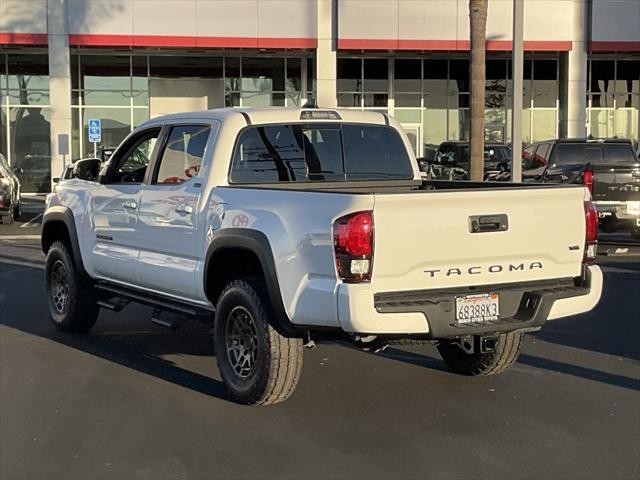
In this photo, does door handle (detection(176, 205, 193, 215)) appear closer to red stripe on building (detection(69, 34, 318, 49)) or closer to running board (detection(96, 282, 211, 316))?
running board (detection(96, 282, 211, 316))

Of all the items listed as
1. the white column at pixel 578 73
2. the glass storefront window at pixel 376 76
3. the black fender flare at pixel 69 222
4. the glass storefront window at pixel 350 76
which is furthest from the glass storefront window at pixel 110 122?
the black fender flare at pixel 69 222

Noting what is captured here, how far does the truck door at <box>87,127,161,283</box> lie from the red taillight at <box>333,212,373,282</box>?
8.33 feet

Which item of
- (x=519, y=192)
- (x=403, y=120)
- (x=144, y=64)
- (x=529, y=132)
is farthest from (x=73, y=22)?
(x=519, y=192)

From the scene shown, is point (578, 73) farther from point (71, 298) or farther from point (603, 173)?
point (71, 298)

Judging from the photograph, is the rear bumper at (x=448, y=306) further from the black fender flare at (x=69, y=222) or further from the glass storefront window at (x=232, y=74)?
the glass storefront window at (x=232, y=74)

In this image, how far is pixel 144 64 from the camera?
30.4 metres

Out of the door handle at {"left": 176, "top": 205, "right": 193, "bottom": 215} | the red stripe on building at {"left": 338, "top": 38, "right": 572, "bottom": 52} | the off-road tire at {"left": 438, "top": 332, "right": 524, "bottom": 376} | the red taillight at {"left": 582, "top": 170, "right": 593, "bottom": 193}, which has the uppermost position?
the red stripe on building at {"left": 338, "top": 38, "right": 572, "bottom": 52}

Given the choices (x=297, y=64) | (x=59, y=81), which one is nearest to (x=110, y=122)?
(x=59, y=81)

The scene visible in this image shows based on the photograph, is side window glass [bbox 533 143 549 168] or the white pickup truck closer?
the white pickup truck

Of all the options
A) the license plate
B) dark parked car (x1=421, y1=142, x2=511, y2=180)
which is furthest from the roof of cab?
dark parked car (x1=421, y1=142, x2=511, y2=180)

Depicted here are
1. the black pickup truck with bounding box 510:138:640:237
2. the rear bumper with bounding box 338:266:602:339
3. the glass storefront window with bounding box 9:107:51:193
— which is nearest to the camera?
the rear bumper with bounding box 338:266:602:339

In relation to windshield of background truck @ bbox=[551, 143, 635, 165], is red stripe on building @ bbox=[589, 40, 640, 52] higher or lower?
higher

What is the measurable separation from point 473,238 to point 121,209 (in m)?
3.24

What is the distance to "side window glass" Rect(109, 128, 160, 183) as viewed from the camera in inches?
284
